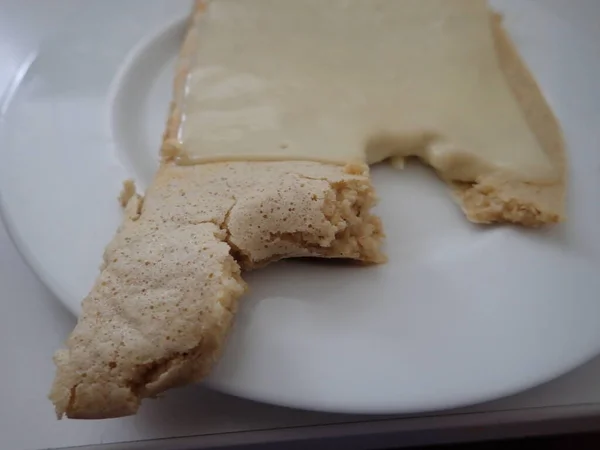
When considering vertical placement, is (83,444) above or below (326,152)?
below

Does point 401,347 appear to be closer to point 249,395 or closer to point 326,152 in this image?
point 249,395

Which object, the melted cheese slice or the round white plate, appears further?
the melted cheese slice

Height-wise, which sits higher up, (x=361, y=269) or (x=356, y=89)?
(x=356, y=89)

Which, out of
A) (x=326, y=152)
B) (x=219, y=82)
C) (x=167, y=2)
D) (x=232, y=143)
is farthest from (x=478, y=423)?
(x=167, y=2)

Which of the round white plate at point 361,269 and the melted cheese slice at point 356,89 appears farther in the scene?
the melted cheese slice at point 356,89

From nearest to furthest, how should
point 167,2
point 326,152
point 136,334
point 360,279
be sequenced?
point 136,334
point 360,279
point 326,152
point 167,2
